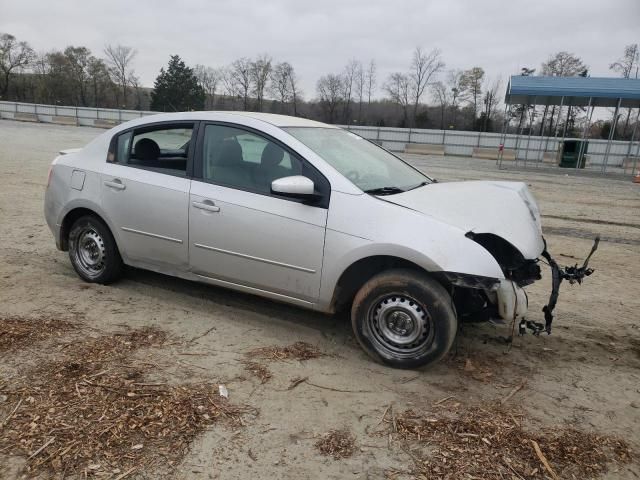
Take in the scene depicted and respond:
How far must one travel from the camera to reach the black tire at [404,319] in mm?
3287

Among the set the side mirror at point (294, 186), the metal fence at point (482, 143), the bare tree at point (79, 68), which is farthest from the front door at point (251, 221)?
the bare tree at point (79, 68)

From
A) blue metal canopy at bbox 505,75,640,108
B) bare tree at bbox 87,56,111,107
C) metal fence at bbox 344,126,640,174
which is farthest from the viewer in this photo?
bare tree at bbox 87,56,111,107

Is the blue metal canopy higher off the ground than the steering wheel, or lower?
higher

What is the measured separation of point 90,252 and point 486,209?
3765 millimetres

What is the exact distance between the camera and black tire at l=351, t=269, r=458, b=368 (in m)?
3.29

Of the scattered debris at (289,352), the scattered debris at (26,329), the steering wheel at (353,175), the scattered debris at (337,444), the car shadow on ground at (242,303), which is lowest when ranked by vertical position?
the scattered debris at (26,329)

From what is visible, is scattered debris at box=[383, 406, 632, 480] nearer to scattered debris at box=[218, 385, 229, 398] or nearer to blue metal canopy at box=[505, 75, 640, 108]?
scattered debris at box=[218, 385, 229, 398]

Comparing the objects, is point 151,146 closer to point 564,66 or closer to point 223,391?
point 223,391

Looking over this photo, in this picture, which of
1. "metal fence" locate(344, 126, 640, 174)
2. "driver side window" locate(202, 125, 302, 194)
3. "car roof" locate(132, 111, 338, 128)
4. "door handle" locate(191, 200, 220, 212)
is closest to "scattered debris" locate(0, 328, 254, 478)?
"door handle" locate(191, 200, 220, 212)

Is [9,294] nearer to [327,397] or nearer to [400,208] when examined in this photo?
[327,397]

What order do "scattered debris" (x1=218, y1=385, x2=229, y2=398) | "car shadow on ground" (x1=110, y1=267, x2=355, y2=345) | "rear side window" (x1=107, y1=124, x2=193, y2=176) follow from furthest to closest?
"rear side window" (x1=107, y1=124, x2=193, y2=176)
"car shadow on ground" (x1=110, y1=267, x2=355, y2=345)
"scattered debris" (x1=218, y1=385, x2=229, y2=398)

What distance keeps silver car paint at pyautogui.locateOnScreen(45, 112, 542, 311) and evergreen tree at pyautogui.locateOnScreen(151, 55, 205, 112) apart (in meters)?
59.9

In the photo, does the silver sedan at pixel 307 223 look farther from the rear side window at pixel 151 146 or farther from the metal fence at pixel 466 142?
the metal fence at pixel 466 142

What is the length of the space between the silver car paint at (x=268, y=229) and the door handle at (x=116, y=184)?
0.10ft
